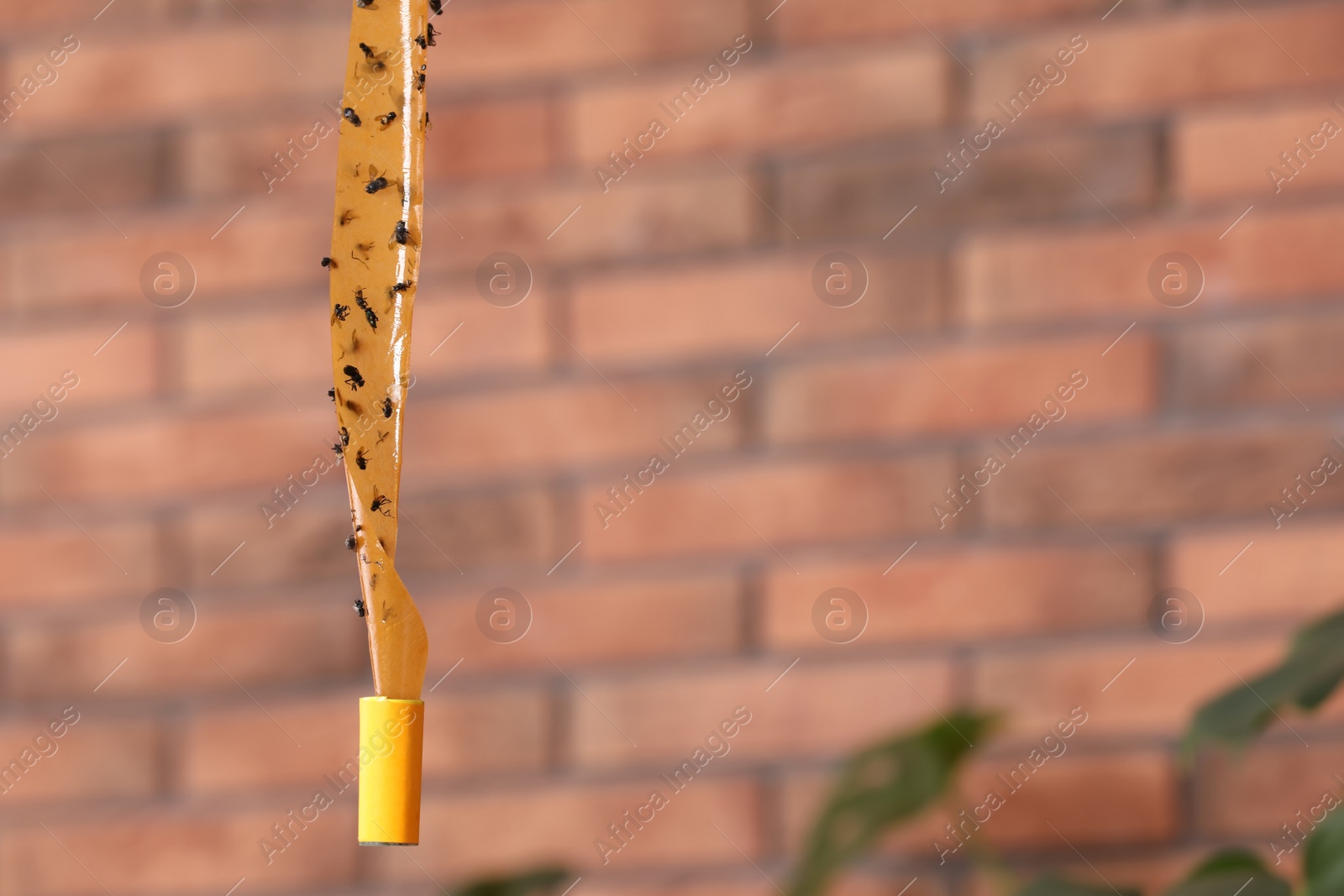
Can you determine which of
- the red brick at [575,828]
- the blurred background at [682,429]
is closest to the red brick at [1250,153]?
the blurred background at [682,429]

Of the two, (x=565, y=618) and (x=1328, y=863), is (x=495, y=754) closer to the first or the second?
(x=565, y=618)

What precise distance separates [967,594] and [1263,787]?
10.2 inches

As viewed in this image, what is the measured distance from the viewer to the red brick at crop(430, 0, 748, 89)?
1.06m

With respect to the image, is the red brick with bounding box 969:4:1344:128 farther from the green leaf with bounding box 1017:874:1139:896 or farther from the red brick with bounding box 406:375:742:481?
the green leaf with bounding box 1017:874:1139:896

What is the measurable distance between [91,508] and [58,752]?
21 centimetres

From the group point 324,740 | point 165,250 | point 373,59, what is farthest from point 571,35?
point 373,59

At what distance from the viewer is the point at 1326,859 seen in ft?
2.05

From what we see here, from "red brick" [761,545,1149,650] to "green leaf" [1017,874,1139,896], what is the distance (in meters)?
0.22

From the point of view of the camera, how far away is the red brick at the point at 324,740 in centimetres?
105

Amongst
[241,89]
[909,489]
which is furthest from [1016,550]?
[241,89]

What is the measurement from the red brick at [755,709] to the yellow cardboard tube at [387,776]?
2.64ft

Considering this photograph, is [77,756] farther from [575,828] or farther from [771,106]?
[771,106]

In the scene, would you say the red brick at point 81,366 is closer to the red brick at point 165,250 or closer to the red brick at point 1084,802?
the red brick at point 165,250

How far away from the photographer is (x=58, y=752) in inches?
43.6
